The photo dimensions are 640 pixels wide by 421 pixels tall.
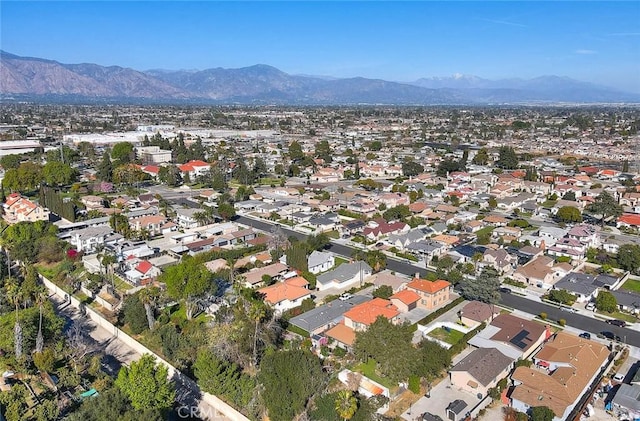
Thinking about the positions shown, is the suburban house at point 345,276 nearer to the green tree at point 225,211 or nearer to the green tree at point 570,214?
the green tree at point 225,211

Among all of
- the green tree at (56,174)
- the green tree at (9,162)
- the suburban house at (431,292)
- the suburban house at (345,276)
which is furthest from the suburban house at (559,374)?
the green tree at (9,162)

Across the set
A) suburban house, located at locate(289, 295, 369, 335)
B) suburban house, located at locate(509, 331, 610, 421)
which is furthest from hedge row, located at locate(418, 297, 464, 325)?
suburban house, located at locate(509, 331, 610, 421)

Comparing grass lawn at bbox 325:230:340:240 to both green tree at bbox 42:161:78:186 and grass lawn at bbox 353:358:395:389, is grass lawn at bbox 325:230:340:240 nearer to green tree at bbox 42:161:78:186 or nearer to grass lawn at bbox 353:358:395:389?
grass lawn at bbox 353:358:395:389

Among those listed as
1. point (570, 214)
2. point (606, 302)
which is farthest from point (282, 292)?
point (570, 214)

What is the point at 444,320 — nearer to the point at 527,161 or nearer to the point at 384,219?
the point at 384,219

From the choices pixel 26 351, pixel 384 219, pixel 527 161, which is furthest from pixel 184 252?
pixel 527 161

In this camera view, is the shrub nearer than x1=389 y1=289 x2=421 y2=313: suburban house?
Yes
